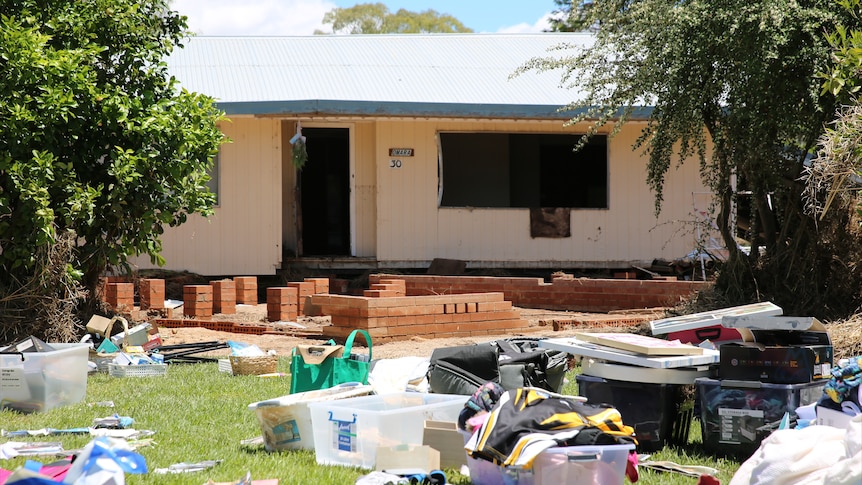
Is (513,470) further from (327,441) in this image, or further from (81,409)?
(81,409)

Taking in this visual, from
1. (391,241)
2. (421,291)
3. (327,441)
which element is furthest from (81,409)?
(391,241)

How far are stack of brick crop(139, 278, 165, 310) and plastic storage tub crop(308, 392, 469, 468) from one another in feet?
27.8

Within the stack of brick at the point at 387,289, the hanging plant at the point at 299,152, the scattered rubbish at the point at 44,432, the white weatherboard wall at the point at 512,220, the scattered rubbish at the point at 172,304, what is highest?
the hanging plant at the point at 299,152

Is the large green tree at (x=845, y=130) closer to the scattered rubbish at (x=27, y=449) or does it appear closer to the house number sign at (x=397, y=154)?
the scattered rubbish at (x=27, y=449)

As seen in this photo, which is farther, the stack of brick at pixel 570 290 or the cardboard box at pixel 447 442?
the stack of brick at pixel 570 290

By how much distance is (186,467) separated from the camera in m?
5.29

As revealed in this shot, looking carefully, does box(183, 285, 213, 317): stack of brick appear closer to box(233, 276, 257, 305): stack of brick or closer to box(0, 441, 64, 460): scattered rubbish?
box(233, 276, 257, 305): stack of brick

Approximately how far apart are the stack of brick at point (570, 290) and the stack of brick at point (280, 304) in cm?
199

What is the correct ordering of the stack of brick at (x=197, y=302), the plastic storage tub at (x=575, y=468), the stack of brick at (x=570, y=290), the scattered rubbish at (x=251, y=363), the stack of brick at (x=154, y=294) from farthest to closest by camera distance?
the stack of brick at (x=570, y=290) → the stack of brick at (x=154, y=294) → the stack of brick at (x=197, y=302) → the scattered rubbish at (x=251, y=363) → the plastic storage tub at (x=575, y=468)

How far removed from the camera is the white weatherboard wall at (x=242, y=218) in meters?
16.1

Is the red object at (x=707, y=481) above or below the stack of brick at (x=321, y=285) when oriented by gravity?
below

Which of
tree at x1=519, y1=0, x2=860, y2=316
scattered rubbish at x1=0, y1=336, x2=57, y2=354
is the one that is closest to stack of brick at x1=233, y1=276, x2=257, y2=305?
tree at x1=519, y1=0, x2=860, y2=316

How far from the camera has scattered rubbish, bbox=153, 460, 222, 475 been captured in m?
5.21

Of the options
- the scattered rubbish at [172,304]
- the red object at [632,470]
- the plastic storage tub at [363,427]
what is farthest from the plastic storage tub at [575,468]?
the scattered rubbish at [172,304]
